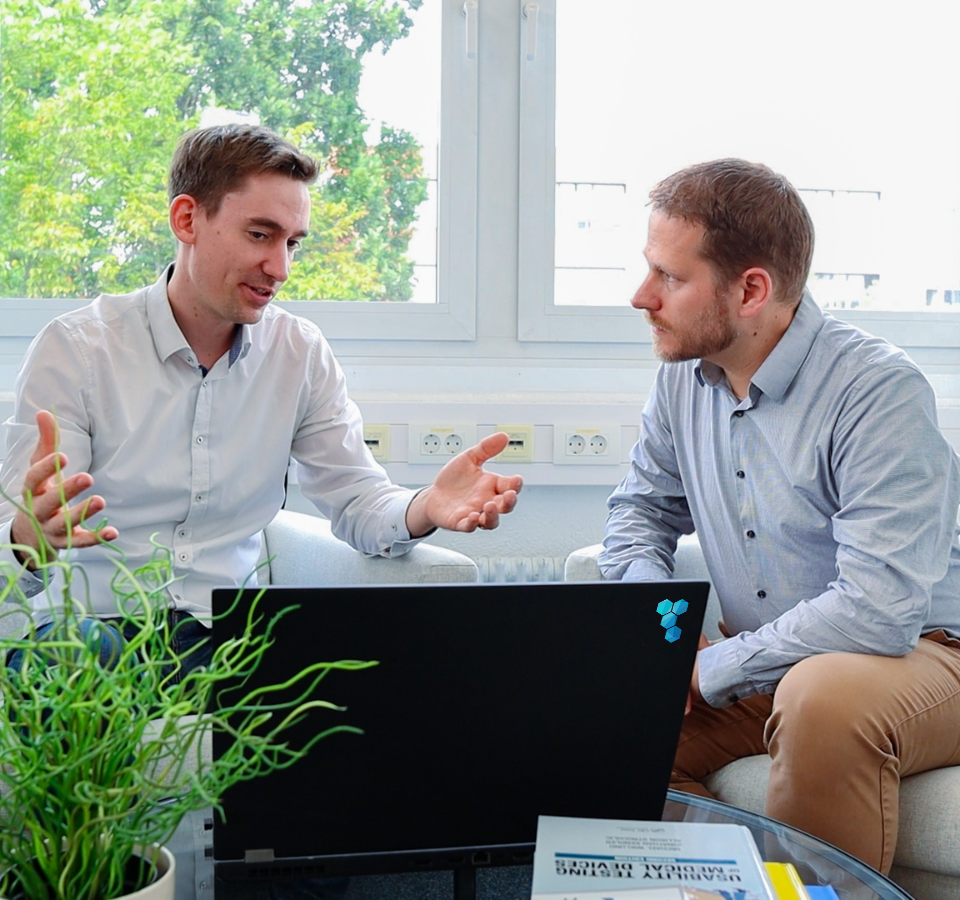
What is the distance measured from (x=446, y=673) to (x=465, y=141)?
1831mm

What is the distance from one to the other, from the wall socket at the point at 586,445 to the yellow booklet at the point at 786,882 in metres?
1.49

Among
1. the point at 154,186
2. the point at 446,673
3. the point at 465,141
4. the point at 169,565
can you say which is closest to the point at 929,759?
the point at 446,673

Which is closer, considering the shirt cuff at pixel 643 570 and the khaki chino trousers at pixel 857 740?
the khaki chino trousers at pixel 857 740

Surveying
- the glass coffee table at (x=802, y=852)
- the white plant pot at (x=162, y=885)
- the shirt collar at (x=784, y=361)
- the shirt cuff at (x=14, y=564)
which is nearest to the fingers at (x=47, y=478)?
the shirt cuff at (x=14, y=564)

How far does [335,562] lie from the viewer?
1890 millimetres

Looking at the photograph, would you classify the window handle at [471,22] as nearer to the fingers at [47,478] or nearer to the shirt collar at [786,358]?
the shirt collar at [786,358]

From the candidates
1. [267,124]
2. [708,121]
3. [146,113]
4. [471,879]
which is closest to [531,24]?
[708,121]

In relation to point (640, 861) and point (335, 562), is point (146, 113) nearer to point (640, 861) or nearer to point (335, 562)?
point (335, 562)

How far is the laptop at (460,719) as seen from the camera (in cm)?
90

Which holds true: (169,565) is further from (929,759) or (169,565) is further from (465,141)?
(465,141)

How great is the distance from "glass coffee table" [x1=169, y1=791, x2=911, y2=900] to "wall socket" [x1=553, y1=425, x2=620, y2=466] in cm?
130

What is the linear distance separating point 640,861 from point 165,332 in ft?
4.16

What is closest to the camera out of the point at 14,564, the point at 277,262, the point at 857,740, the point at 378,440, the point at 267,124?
the point at 857,740

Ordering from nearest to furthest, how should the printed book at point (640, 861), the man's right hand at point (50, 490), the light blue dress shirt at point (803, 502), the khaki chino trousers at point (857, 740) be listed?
the printed book at point (640, 861) < the man's right hand at point (50, 490) < the khaki chino trousers at point (857, 740) < the light blue dress shirt at point (803, 502)
